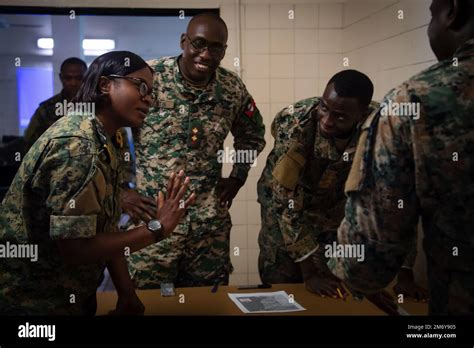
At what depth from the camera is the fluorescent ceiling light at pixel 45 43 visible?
1.51 meters

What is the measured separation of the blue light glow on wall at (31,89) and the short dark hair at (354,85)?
917mm

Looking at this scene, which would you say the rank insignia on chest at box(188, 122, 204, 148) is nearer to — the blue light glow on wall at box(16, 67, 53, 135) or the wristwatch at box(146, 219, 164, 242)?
the wristwatch at box(146, 219, 164, 242)

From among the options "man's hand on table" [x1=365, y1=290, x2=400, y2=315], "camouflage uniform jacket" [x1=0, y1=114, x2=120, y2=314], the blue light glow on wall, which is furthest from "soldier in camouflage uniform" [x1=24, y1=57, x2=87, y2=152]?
"man's hand on table" [x1=365, y1=290, x2=400, y2=315]

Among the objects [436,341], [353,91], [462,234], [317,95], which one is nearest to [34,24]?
[317,95]

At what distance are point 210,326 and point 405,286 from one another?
636 mm

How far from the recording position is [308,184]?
168 centimetres

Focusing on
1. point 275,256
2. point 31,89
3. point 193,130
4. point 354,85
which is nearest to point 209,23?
point 193,130

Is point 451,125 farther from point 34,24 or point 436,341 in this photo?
point 34,24

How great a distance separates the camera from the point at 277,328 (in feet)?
5.08

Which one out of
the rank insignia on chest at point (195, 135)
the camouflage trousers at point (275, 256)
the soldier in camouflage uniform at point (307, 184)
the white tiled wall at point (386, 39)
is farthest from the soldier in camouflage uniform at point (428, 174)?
the rank insignia on chest at point (195, 135)

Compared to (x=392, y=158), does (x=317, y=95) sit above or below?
above

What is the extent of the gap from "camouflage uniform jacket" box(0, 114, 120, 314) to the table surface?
0.66 feet

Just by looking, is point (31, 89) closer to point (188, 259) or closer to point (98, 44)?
point (98, 44)

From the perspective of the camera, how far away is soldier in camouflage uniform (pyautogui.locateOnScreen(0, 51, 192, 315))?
1.25m
